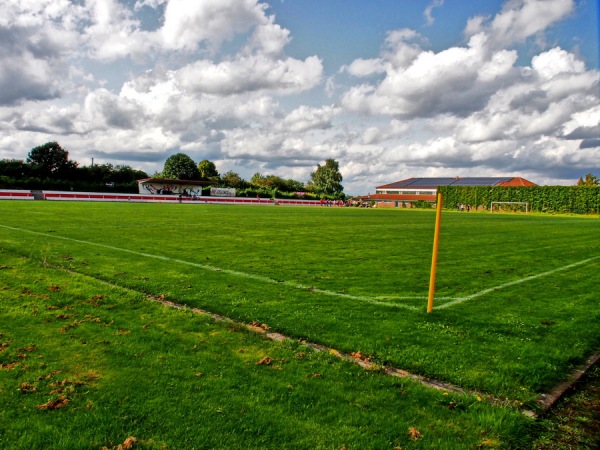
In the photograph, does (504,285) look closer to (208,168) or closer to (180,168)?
(180,168)

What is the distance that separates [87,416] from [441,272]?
8.07 meters

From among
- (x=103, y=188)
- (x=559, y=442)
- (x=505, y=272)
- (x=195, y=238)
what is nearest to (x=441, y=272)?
(x=505, y=272)

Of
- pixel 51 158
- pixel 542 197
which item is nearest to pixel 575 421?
pixel 542 197

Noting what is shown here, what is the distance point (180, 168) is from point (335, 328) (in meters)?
117

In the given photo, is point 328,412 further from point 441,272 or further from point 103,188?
point 103,188

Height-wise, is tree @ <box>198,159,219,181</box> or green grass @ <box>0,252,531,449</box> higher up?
tree @ <box>198,159,219,181</box>

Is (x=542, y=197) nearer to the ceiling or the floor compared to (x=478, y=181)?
nearer to the floor

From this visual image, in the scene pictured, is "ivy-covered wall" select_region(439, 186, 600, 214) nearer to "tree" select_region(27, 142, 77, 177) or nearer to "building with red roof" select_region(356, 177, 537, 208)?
"building with red roof" select_region(356, 177, 537, 208)

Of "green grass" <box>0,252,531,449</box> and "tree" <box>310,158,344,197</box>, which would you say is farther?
"tree" <box>310,158,344,197</box>

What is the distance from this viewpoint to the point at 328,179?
13438 cm

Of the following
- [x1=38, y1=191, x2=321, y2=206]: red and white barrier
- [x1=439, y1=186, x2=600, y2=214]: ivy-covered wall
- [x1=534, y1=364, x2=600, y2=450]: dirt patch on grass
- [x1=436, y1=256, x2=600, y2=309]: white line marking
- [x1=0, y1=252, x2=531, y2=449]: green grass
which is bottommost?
[x1=534, y1=364, x2=600, y2=450]: dirt patch on grass

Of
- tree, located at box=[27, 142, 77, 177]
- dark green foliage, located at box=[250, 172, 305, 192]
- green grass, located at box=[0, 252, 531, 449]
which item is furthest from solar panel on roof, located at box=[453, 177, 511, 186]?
green grass, located at box=[0, 252, 531, 449]

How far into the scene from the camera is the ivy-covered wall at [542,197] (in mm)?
55844

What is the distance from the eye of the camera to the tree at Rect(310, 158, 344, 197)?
134000 millimetres
